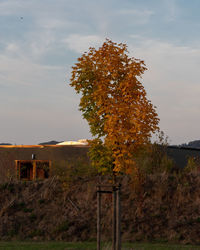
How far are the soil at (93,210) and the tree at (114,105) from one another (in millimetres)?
4891

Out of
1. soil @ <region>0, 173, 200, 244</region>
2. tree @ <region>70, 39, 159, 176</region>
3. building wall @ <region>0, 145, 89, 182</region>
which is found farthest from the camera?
building wall @ <region>0, 145, 89, 182</region>

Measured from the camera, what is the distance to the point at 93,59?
16766mm

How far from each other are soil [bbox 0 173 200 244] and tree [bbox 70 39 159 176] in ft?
16.0

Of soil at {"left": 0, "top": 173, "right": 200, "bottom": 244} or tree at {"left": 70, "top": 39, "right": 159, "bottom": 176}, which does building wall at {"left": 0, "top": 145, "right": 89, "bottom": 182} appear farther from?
tree at {"left": 70, "top": 39, "right": 159, "bottom": 176}

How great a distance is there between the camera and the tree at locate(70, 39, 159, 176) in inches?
567

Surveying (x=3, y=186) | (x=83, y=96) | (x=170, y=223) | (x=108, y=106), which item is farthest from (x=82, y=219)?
(x=108, y=106)

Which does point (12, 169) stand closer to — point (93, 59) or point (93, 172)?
point (93, 172)

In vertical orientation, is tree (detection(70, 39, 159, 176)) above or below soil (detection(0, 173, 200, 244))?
above

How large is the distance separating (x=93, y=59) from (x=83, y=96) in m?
1.46

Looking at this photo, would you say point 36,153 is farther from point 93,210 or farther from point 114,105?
point 114,105

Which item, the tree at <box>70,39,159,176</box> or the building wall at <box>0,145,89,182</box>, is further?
the building wall at <box>0,145,89,182</box>

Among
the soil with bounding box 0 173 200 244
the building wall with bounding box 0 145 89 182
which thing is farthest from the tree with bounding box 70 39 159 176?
the building wall with bounding box 0 145 89 182

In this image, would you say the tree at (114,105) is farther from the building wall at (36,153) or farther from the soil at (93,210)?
the building wall at (36,153)

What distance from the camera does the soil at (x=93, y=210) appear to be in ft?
68.1
